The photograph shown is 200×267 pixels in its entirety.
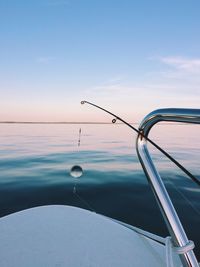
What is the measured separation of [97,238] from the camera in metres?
2.05

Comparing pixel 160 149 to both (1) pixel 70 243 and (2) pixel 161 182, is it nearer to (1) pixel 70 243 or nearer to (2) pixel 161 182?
(2) pixel 161 182

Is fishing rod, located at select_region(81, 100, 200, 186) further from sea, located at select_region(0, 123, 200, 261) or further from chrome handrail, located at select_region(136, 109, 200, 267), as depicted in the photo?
sea, located at select_region(0, 123, 200, 261)

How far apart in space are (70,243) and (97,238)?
0.25 metres

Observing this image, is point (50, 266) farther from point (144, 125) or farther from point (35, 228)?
point (144, 125)

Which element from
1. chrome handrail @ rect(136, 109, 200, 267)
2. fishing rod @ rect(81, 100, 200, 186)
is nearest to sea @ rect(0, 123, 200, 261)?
fishing rod @ rect(81, 100, 200, 186)

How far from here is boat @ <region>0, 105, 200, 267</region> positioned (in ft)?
4.31

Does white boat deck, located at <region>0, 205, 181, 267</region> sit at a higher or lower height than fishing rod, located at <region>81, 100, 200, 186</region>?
lower

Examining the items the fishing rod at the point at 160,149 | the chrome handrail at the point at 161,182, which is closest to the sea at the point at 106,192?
the fishing rod at the point at 160,149

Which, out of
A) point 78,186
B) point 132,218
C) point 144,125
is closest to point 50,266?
point 144,125

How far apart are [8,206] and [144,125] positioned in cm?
523

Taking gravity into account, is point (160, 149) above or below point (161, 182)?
above

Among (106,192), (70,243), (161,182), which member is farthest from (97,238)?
(106,192)

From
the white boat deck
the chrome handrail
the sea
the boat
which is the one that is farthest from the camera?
the sea

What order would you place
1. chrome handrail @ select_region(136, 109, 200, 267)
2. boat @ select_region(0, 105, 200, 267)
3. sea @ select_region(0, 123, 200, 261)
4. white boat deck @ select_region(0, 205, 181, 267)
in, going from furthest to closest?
sea @ select_region(0, 123, 200, 261) → white boat deck @ select_region(0, 205, 181, 267) → boat @ select_region(0, 105, 200, 267) → chrome handrail @ select_region(136, 109, 200, 267)
